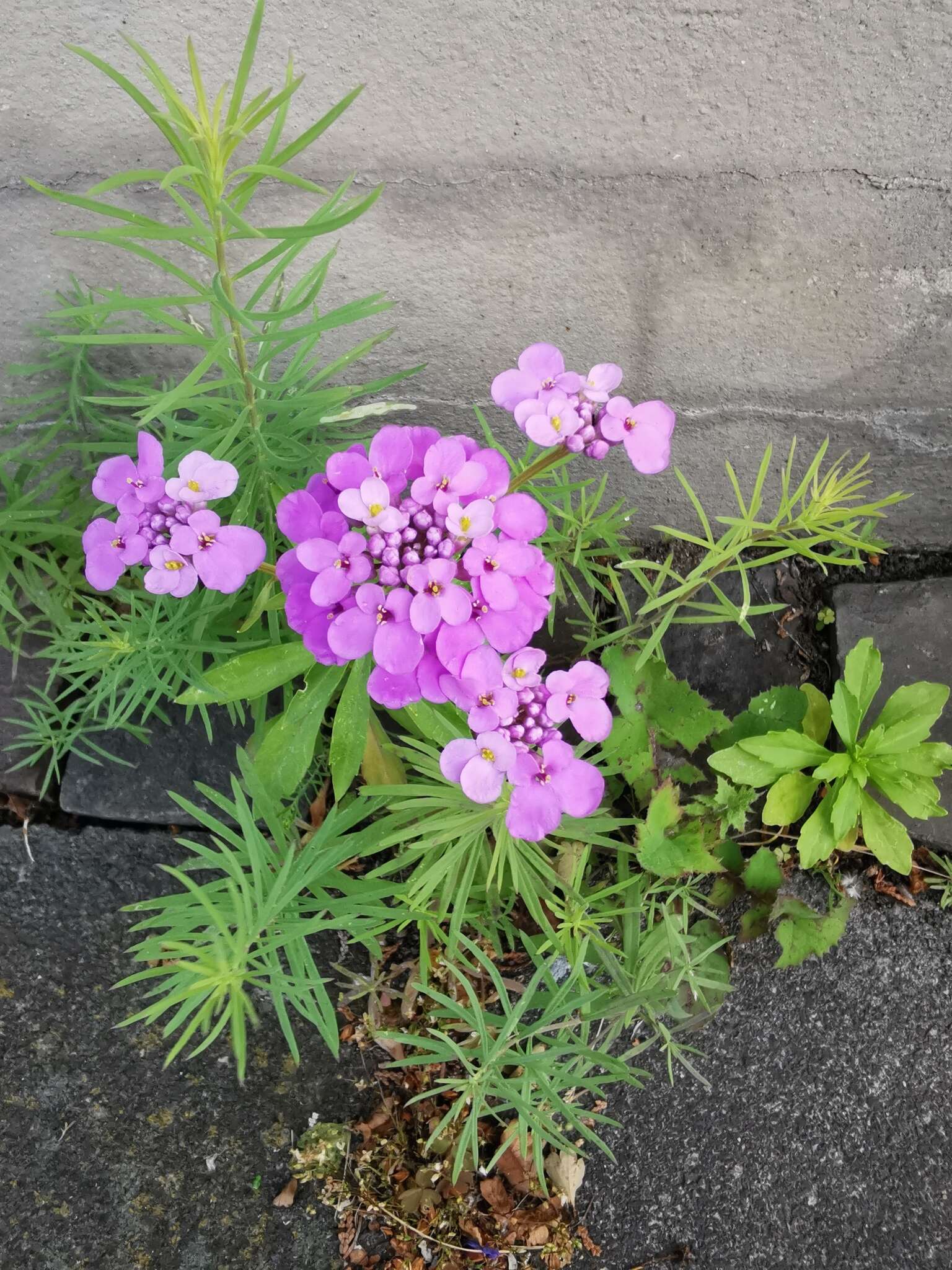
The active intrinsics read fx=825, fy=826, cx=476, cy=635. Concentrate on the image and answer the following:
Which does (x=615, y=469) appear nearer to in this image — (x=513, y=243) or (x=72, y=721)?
(x=513, y=243)

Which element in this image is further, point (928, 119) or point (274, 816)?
point (928, 119)

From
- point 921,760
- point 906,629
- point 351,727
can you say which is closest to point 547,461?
point 351,727

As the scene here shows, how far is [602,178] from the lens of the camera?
160 cm

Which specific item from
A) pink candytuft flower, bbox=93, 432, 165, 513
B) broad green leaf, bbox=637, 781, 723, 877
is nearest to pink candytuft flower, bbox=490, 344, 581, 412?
pink candytuft flower, bbox=93, 432, 165, 513

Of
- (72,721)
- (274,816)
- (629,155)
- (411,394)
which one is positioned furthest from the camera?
(72,721)

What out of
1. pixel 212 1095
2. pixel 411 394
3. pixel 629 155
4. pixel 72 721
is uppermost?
pixel 629 155

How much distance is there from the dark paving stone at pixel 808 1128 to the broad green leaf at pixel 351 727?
1244 millimetres

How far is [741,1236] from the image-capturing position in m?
1.99

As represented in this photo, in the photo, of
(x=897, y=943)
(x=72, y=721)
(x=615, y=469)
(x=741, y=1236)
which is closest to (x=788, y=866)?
(x=897, y=943)

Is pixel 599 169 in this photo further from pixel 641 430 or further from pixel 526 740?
pixel 526 740

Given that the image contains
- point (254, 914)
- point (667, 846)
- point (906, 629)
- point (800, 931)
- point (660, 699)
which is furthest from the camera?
point (906, 629)

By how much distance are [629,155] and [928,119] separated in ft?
1.91

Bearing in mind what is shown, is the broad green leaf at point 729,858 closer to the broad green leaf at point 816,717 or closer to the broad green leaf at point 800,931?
the broad green leaf at point 800,931

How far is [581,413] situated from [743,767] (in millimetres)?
1167
